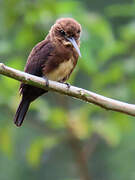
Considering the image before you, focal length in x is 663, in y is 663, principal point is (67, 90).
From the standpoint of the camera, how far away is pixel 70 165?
262 inches

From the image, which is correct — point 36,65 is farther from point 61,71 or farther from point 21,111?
point 21,111

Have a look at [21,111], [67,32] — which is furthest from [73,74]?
[21,111]

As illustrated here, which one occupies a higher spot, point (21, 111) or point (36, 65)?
point (36, 65)

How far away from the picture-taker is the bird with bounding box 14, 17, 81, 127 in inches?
170

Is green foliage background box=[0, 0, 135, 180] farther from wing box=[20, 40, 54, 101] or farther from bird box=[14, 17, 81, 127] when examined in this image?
wing box=[20, 40, 54, 101]

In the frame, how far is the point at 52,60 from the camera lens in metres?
4.33

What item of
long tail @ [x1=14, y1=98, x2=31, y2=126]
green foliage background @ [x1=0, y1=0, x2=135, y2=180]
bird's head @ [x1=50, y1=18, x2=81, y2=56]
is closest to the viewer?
long tail @ [x1=14, y1=98, x2=31, y2=126]

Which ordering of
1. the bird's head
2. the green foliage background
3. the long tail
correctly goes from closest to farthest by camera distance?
the long tail → the bird's head → the green foliage background

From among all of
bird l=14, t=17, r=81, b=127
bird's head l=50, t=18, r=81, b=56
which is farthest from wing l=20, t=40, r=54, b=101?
bird's head l=50, t=18, r=81, b=56

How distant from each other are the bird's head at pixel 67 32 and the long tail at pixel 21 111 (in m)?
0.46

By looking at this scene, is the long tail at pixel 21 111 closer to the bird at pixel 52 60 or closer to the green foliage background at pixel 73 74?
the bird at pixel 52 60

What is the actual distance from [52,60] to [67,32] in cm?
25

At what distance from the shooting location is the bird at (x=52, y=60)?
432cm

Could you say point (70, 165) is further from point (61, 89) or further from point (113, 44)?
point (61, 89)
